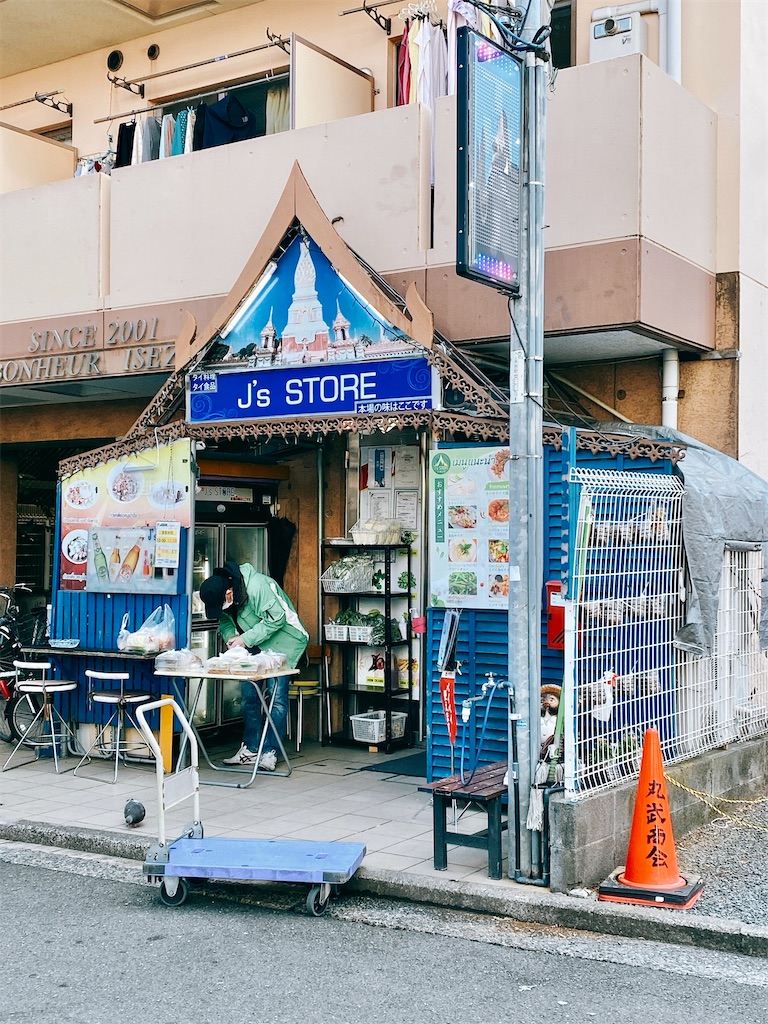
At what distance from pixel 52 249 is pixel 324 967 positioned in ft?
27.4

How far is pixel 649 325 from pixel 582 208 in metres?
1.04

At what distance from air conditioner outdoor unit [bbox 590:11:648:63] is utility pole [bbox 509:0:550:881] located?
3368 mm

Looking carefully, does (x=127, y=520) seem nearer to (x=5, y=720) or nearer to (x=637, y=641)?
(x=5, y=720)

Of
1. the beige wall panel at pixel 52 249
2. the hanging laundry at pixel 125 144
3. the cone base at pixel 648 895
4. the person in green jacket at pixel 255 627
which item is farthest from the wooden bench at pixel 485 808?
the hanging laundry at pixel 125 144

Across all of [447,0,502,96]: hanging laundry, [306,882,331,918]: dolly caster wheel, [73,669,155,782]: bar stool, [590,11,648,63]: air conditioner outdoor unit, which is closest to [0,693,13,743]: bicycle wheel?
[73,669,155,782]: bar stool

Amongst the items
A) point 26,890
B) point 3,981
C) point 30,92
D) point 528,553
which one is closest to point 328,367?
point 528,553

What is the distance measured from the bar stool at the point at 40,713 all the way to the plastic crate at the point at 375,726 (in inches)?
103

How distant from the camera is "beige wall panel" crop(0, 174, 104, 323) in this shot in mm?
11500

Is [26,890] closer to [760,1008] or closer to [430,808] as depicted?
[430,808]

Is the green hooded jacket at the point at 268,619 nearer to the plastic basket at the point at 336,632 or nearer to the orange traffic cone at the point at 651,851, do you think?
the plastic basket at the point at 336,632

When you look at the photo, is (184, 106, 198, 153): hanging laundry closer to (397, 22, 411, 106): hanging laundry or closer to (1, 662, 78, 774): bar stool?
(397, 22, 411, 106): hanging laundry

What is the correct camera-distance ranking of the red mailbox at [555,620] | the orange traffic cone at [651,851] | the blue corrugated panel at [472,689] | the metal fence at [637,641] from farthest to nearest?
the blue corrugated panel at [472,689] → the red mailbox at [555,620] → the metal fence at [637,641] → the orange traffic cone at [651,851]

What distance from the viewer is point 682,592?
827cm

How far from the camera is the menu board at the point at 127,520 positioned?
33.2ft
